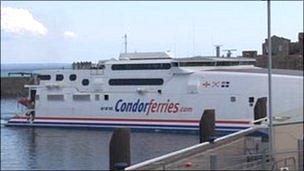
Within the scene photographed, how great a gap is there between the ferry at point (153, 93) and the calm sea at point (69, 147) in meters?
1.67

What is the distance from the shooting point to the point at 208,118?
67.7ft

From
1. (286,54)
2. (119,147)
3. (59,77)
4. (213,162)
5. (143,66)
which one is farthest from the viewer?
(286,54)

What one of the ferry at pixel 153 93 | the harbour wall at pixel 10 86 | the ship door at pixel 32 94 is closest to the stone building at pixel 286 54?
the ferry at pixel 153 93

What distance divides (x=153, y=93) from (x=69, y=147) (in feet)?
42.8

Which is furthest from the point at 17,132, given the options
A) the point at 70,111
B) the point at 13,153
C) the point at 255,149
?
the point at 255,149

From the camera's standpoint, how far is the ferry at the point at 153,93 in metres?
51.7

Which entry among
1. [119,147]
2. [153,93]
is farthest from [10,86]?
[119,147]

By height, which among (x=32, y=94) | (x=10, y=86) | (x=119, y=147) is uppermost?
(x=119, y=147)

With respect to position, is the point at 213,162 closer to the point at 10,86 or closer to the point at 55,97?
the point at 55,97

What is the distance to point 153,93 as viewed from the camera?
180ft

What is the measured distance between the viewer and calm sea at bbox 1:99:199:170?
3544cm

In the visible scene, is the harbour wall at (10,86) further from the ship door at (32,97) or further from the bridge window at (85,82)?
the bridge window at (85,82)

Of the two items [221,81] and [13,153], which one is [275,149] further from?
[221,81]

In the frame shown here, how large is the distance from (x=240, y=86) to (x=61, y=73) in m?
15.7
